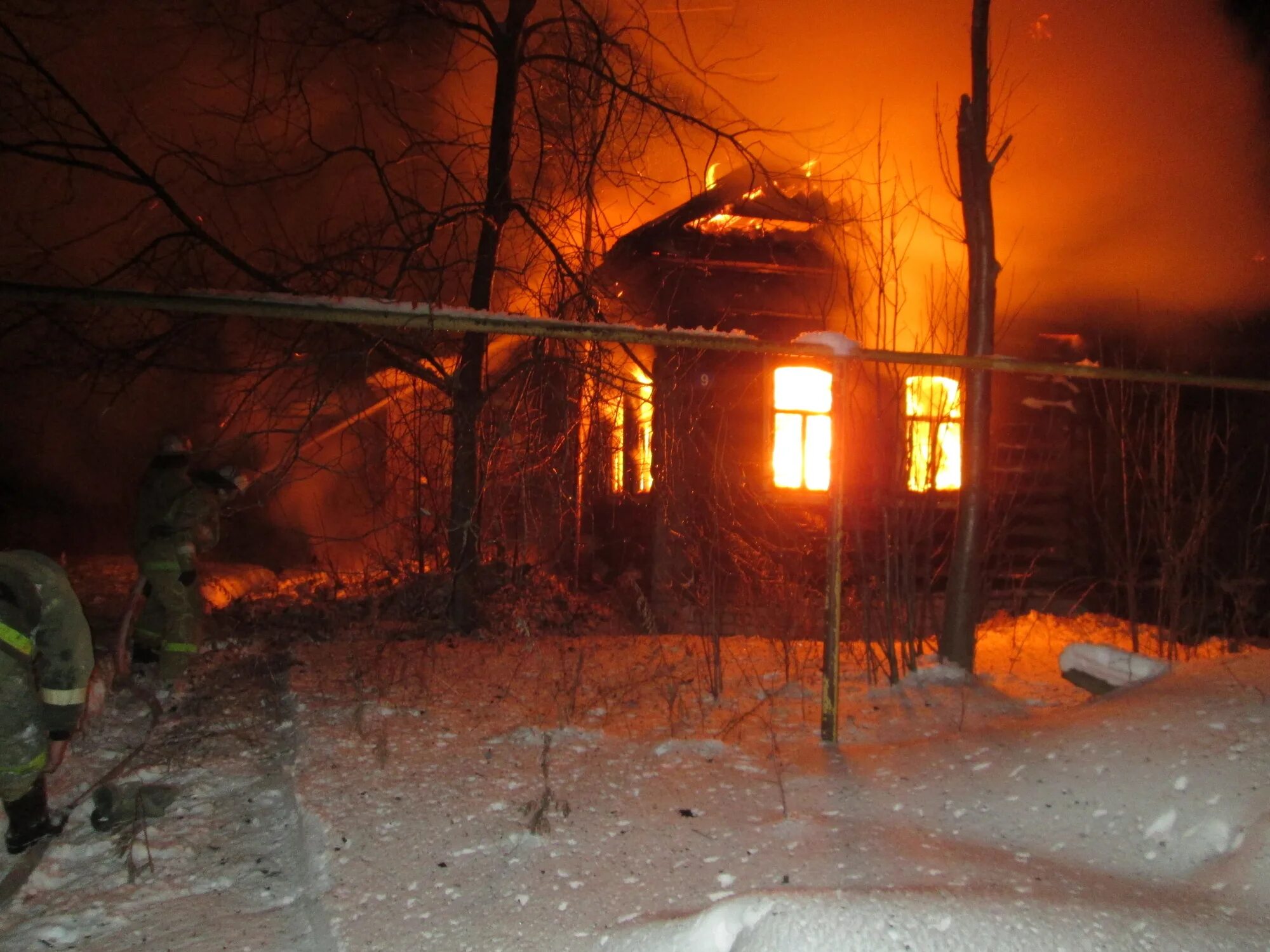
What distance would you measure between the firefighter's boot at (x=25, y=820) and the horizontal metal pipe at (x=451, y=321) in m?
2.00

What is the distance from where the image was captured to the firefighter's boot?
3668 mm

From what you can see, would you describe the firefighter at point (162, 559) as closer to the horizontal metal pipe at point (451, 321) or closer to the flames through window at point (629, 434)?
the flames through window at point (629, 434)

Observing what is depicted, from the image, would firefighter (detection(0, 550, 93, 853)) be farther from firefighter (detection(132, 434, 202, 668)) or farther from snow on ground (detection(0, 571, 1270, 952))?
firefighter (detection(132, 434, 202, 668))

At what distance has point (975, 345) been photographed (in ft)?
18.7

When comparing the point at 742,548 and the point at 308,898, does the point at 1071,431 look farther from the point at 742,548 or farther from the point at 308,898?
the point at 308,898

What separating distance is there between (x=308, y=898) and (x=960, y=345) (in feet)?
18.9

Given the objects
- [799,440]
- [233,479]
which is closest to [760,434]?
[799,440]

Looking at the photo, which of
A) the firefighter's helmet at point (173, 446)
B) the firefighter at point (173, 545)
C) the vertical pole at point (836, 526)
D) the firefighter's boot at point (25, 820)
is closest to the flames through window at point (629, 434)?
the vertical pole at point (836, 526)

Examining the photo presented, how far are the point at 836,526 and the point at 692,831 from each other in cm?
148

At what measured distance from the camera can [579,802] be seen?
380 cm

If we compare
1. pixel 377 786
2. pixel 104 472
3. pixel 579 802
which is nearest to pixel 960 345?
pixel 579 802

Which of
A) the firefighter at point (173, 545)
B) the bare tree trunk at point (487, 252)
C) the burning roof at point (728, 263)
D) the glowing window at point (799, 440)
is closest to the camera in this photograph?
the firefighter at point (173, 545)

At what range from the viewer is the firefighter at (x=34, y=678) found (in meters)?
3.55

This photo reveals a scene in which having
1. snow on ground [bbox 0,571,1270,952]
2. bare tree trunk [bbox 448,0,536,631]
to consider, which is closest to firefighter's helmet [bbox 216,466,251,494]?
bare tree trunk [bbox 448,0,536,631]
